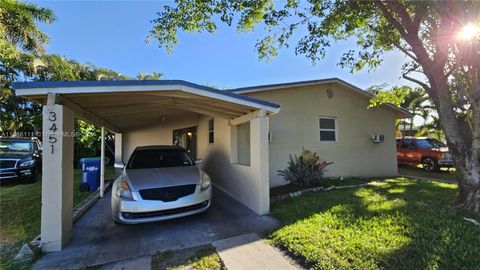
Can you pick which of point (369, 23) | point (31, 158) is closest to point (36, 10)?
point (31, 158)

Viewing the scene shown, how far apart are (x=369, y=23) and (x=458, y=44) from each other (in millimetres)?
2698

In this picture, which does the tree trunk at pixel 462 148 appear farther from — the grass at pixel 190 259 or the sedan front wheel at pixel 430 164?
the sedan front wheel at pixel 430 164

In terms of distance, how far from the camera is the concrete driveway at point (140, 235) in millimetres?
3846

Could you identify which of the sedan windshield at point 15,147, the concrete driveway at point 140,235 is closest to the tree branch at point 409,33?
the concrete driveway at point 140,235

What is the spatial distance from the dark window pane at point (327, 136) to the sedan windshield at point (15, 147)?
1193 centimetres

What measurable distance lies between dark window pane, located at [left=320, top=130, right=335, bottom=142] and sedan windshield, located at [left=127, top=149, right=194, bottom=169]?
18.0ft

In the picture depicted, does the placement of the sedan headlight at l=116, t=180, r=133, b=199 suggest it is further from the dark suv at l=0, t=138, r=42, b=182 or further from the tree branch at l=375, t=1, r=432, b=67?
the dark suv at l=0, t=138, r=42, b=182

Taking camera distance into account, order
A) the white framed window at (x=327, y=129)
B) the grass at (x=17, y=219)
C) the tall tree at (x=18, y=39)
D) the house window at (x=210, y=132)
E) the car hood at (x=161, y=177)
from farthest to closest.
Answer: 1. the tall tree at (x=18, y=39)
2. the white framed window at (x=327, y=129)
3. the house window at (x=210, y=132)
4. the car hood at (x=161, y=177)
5. the grass at (x=17, y=219)

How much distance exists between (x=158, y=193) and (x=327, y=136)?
7.09 metres

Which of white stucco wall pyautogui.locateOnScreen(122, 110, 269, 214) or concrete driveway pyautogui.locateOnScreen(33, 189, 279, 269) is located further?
white stucco wall pyautogui.locateOnScreen(122, 110, 269, 214)

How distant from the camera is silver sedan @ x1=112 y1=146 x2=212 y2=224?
14.9 feet

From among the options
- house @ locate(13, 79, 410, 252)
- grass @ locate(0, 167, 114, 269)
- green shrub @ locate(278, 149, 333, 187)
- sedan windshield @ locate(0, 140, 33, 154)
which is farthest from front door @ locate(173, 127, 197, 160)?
sedan windshield @ locate(0, 140, 33, 154)

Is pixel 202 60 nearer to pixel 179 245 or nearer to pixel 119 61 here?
pixel 119 61

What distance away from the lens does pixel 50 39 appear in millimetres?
14406
